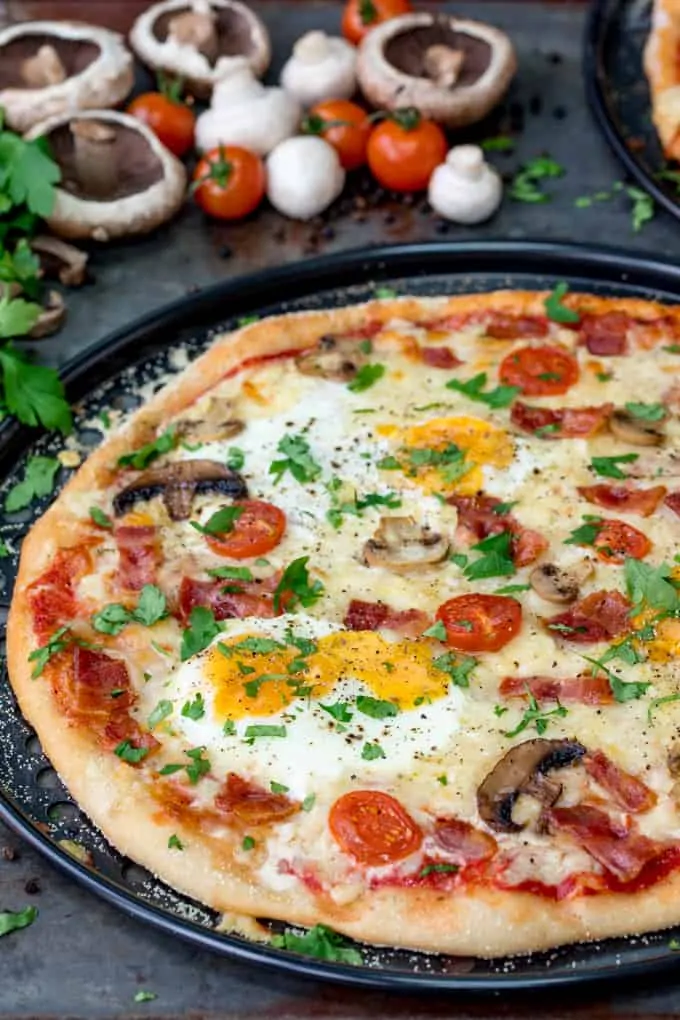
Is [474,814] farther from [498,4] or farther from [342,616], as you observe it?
[498,4]

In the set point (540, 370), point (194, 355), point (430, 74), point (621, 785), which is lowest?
point (194, 355)

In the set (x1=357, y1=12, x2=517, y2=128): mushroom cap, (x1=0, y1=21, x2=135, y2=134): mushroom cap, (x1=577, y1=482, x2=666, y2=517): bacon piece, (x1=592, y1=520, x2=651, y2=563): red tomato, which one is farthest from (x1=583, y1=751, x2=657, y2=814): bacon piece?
A: (x1=0, y1=21, x2=135, y2=134): mushroom cap

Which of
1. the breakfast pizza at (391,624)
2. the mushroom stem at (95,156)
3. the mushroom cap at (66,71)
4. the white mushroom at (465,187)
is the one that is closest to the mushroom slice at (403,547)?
the breakfast pizza at (391,624)

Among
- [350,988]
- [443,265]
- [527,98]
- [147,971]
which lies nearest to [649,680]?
[350,988]

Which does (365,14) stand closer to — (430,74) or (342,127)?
(430,74)

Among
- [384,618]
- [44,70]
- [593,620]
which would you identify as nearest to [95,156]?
[44,70]

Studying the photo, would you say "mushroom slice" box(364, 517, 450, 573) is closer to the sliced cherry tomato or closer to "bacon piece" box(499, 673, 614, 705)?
"bacon piece" box(499, 673, 614, 705)
